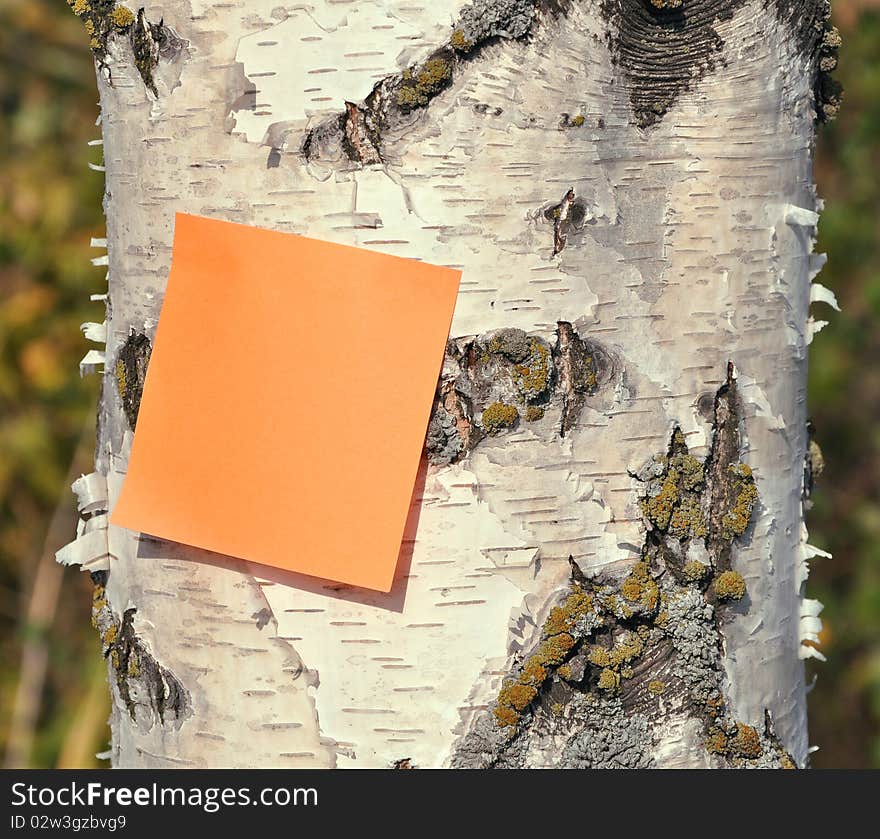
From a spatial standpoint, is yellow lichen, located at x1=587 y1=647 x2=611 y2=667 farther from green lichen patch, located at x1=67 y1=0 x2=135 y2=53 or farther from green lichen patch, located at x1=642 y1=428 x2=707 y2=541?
green lichen patch, located at x1=67 y1=0 x2=135 y2=53

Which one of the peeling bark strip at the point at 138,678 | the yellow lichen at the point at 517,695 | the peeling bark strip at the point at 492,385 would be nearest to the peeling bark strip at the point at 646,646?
the yellow lichen at the point at 517,695

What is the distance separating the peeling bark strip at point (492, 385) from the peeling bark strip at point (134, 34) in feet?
1.16

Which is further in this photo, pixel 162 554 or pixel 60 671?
pixel 60 671

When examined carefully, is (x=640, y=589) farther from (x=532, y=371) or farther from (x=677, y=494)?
(x=532, y=371)

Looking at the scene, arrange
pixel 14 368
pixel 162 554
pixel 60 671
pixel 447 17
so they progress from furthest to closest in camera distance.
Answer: pixel 60 671 → pixel 14 368 → pixel 162 554 → pixel 447 17

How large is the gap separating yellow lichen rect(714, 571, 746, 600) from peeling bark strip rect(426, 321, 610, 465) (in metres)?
0.23

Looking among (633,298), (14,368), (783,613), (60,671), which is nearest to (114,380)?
(633,298)

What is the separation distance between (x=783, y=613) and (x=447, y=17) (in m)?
0.64

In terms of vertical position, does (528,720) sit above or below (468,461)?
below

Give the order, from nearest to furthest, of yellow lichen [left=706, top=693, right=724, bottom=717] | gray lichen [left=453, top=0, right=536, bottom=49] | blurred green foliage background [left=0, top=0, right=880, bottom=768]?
gray lichen [left=453, top=0, right=536, bottom=49], yellow lichen [left=706, top=693, right=724, bottom=717], blurred green foliage background [left=0, top=0, right=880, bottom=768]

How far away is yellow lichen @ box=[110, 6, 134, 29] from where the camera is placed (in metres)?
0.81

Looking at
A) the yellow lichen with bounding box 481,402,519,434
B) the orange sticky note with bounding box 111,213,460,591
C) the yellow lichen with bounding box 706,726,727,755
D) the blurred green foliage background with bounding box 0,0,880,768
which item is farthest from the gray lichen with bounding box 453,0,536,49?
the blurred green foliage background with bounding box 0,0,880,768

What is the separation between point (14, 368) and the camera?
2.48 metres

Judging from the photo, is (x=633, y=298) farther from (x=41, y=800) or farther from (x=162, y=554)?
(x=41, y=800)
